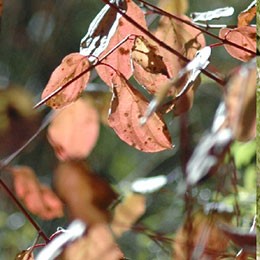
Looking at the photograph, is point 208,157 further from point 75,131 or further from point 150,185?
point 150,185

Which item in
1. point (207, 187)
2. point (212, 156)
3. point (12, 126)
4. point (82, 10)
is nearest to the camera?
point (212, 156)

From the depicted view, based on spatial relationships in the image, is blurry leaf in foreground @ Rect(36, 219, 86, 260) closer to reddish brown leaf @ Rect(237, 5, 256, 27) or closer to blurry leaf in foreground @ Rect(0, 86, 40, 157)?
blurry leaf in foreground @ Rect(0, 86, 40, 157)

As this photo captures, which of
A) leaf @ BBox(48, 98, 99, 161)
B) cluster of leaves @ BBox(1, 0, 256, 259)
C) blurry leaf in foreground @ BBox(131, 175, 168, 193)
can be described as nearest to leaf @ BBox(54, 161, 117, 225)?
cluster of leaves @ BBox(1, 0, 256, 259)

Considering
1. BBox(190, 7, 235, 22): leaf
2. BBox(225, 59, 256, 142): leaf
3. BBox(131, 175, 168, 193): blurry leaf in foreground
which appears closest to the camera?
BBox(225, 59, 256, 142): leaf

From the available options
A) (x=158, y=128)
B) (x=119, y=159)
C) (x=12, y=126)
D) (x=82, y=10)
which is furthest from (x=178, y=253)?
(x=82, y=10)

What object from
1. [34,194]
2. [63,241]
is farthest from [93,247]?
[34,194]

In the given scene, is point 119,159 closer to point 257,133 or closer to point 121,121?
point 121,121

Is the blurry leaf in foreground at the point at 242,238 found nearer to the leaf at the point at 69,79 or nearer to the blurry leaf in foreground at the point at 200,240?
the blurry leaf in foreground at the point at 200,240
